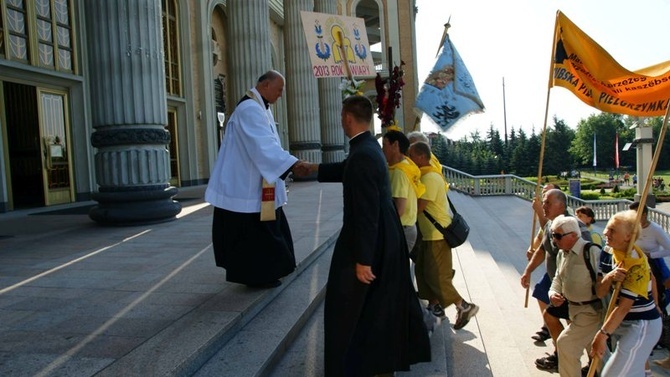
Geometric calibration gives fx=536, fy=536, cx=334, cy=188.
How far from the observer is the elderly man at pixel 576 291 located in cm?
380

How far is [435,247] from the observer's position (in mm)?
5008

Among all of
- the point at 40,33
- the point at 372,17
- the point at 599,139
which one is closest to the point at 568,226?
the point at 40,33

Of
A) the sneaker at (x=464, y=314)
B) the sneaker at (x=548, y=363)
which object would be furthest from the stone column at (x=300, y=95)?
the sneaker at (x=548, y=363)

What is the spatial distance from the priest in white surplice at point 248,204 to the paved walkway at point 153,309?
0.25 m

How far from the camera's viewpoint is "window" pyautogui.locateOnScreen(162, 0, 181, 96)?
17.3m

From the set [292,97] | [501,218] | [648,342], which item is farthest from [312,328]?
[292,97]

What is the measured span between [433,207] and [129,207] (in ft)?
16.8

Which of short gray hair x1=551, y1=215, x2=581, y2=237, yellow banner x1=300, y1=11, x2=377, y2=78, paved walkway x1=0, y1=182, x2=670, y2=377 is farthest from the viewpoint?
yellow banner x1=300, y1=11, x2=377, y2=78

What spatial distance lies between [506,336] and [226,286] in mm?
2599

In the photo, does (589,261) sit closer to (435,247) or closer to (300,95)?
(435,247)

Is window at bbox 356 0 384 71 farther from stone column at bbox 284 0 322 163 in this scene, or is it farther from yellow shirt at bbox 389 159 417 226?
yellow shirt at bbox 389 159 417 226

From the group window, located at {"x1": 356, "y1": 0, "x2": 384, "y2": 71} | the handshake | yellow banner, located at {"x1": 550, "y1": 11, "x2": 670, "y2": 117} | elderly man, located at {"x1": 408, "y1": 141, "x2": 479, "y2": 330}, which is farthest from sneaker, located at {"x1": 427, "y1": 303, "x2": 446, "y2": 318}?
window, located at {"x1": 356, "y1": 0, "x2": 384, "y2": 71}

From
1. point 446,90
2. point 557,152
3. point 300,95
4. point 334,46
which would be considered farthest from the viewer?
point 557,152

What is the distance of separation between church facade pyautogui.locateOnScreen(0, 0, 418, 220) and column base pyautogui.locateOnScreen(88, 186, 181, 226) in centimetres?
2
